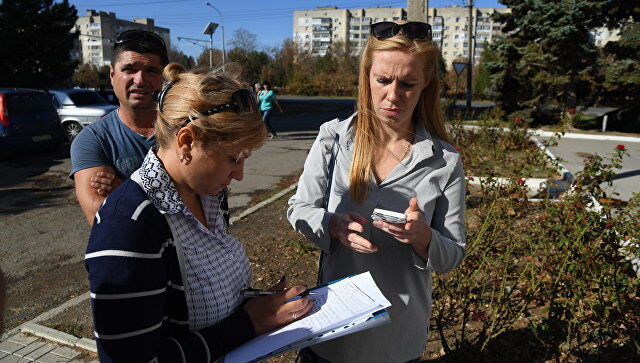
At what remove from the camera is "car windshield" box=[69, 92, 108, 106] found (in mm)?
13367

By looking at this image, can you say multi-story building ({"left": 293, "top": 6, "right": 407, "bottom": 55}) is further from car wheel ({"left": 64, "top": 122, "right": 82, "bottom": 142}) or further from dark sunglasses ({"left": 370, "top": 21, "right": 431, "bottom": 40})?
dark sunglasses ({"left": 370, "top": 21, "right": 431, "bottom": 40})

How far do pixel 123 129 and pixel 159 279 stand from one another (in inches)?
50.8

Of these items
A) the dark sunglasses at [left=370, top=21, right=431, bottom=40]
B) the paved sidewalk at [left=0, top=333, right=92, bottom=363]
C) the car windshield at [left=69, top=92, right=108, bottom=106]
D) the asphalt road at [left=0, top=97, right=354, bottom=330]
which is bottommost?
the paved sidewalk at [left=0, top=333, right=92, bottom=363]

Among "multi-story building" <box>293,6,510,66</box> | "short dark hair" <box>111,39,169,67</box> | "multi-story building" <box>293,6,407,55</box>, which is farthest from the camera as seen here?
"multi-story building" <box>293,6,407,55</box>

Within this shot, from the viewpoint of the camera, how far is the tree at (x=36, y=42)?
23.2m

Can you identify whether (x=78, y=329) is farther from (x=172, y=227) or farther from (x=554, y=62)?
(x=554, y=62)

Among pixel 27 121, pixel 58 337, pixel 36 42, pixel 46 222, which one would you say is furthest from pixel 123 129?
pixel 36 42

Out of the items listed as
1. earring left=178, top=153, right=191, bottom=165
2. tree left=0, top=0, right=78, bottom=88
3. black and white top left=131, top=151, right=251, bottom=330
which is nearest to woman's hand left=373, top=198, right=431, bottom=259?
black and white top left=131, top=151, right=251, bottom=330

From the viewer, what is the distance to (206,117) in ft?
4.32

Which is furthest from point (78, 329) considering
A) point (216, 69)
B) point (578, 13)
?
point (578, 13)

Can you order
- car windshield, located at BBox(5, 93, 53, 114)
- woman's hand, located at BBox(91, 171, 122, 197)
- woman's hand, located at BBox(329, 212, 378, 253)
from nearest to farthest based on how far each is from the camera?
woman's hand, located at BBox(329, 212, 378, 253), woman's hand, located at BBox(91, 171, 122, 197), car windshield, located at BBox(5, 93, 53, 114)

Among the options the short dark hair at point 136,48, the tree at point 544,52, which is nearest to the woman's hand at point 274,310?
the short dark hair at point 136,48

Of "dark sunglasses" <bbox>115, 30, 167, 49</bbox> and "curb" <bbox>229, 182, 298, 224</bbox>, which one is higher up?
"dark sunglasses" <bbox>115, 30, 167, 49</bbox>

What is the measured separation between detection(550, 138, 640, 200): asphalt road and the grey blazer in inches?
224
